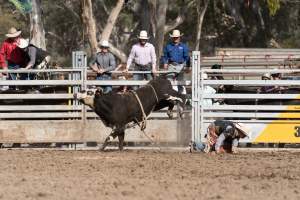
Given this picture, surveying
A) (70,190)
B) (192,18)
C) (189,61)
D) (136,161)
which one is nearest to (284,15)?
(192,18)

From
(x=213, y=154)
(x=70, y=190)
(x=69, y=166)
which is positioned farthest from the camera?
(x=213, y=154)

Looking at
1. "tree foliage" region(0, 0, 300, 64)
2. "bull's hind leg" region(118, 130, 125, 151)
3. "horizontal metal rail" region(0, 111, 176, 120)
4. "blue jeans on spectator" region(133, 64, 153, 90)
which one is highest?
"tree foliage" region(0, 0, 300, 64)

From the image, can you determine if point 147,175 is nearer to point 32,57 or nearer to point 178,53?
point 178,53

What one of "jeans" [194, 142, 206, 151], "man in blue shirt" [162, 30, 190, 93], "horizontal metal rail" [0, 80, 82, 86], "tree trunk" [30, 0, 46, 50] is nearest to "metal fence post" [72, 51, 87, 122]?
"horizontal metal rail" [0, 80, 82, 86]

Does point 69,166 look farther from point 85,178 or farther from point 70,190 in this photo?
point 70,190

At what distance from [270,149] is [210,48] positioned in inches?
1517

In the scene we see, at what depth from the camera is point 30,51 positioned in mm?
15219

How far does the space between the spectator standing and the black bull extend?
158 cm

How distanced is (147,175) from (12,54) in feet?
20.1

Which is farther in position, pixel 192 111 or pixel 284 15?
pixel 284 15

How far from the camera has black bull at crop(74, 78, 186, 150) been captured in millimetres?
13375

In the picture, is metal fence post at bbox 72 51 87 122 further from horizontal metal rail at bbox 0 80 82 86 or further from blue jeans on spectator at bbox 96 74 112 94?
blue jeans on spectator at bbox 96 74 112 94

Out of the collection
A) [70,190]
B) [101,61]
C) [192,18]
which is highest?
[192,18]

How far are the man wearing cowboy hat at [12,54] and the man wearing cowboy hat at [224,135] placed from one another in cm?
411
